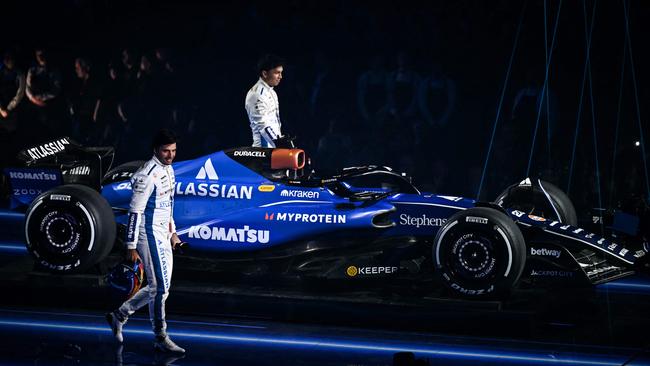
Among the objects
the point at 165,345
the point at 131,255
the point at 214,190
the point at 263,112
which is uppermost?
the point at 263,112

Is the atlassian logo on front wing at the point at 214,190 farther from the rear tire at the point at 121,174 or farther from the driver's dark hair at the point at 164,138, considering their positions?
the driver's dark hair at the point at 164,138

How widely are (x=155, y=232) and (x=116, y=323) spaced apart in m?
0.83

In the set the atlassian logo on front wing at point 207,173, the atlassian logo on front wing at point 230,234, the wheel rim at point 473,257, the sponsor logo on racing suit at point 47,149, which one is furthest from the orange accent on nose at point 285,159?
the sponsor logo on racing suit at point 47,149

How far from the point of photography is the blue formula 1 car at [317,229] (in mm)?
8148

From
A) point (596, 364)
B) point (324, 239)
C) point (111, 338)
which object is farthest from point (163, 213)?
point (596, 364)

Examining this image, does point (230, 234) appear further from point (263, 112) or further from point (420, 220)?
point (420, 220)

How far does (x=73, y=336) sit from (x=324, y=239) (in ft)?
7.93

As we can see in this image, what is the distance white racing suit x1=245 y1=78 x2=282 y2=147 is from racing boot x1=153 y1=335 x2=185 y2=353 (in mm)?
3226

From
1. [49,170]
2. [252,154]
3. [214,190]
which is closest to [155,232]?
[214,190]

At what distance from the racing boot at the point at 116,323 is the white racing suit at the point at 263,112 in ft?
10.2

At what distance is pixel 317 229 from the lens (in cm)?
866

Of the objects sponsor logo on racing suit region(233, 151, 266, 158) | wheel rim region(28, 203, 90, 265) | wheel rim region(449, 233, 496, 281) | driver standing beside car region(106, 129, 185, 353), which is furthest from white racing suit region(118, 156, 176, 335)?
wheel rim region(449, 233, 496, 281)

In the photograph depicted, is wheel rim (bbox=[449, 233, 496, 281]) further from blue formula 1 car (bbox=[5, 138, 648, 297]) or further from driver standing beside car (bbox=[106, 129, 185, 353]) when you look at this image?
driver standing beside car (bbox=[106, 129, 185, 353])

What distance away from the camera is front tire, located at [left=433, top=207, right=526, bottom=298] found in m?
7.97
